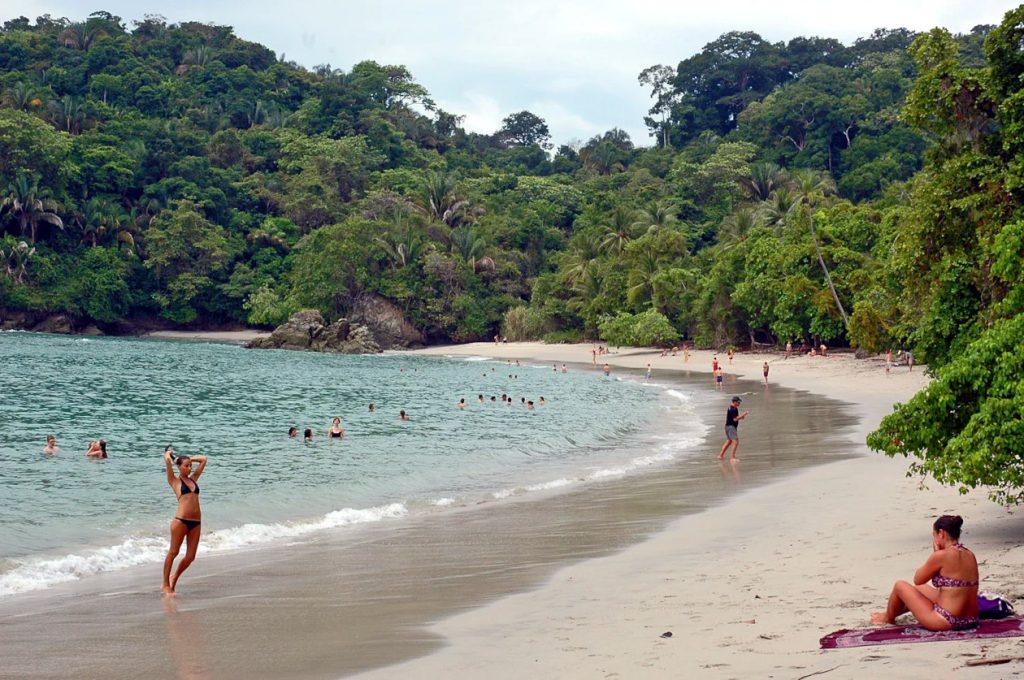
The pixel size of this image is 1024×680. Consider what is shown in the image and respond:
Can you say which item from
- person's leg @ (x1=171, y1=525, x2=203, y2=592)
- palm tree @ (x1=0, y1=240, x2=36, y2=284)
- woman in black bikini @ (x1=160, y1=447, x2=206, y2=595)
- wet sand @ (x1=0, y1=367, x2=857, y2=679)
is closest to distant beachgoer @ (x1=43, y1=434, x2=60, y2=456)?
wet sand @ (x1=0, y1=367, x2=857, y2=679)

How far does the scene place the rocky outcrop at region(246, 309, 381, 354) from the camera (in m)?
76.9

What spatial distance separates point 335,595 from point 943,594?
19.0 ft

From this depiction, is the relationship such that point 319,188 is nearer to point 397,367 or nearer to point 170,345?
point 170,345

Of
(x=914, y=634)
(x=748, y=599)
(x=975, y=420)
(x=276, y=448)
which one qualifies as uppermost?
(x=975, y=420)

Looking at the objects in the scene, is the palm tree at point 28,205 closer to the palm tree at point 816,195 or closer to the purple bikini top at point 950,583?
the palm tree at point 816,195

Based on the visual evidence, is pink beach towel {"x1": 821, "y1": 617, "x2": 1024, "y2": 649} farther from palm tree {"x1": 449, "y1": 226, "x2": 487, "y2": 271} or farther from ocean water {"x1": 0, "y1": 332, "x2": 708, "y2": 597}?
palm tree {"x1": 449, "y1": 226, "x2": 487, "y2": 271}

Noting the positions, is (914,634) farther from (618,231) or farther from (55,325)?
(55,325)

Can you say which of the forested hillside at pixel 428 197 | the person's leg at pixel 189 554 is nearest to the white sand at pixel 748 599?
the person's leg at pixel 189 554

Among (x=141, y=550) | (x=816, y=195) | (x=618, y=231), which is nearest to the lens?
(x=141, y=550)

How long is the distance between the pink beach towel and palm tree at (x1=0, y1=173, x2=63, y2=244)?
91.1 m

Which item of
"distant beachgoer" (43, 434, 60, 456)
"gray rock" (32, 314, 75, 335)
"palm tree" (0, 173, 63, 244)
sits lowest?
"distant beachgoer" (43, 434, 60, 456)

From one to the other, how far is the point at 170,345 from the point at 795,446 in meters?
62.7

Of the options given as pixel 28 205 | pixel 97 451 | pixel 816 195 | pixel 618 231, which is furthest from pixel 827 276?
pixel 28 205

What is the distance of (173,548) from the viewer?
10391 mm
